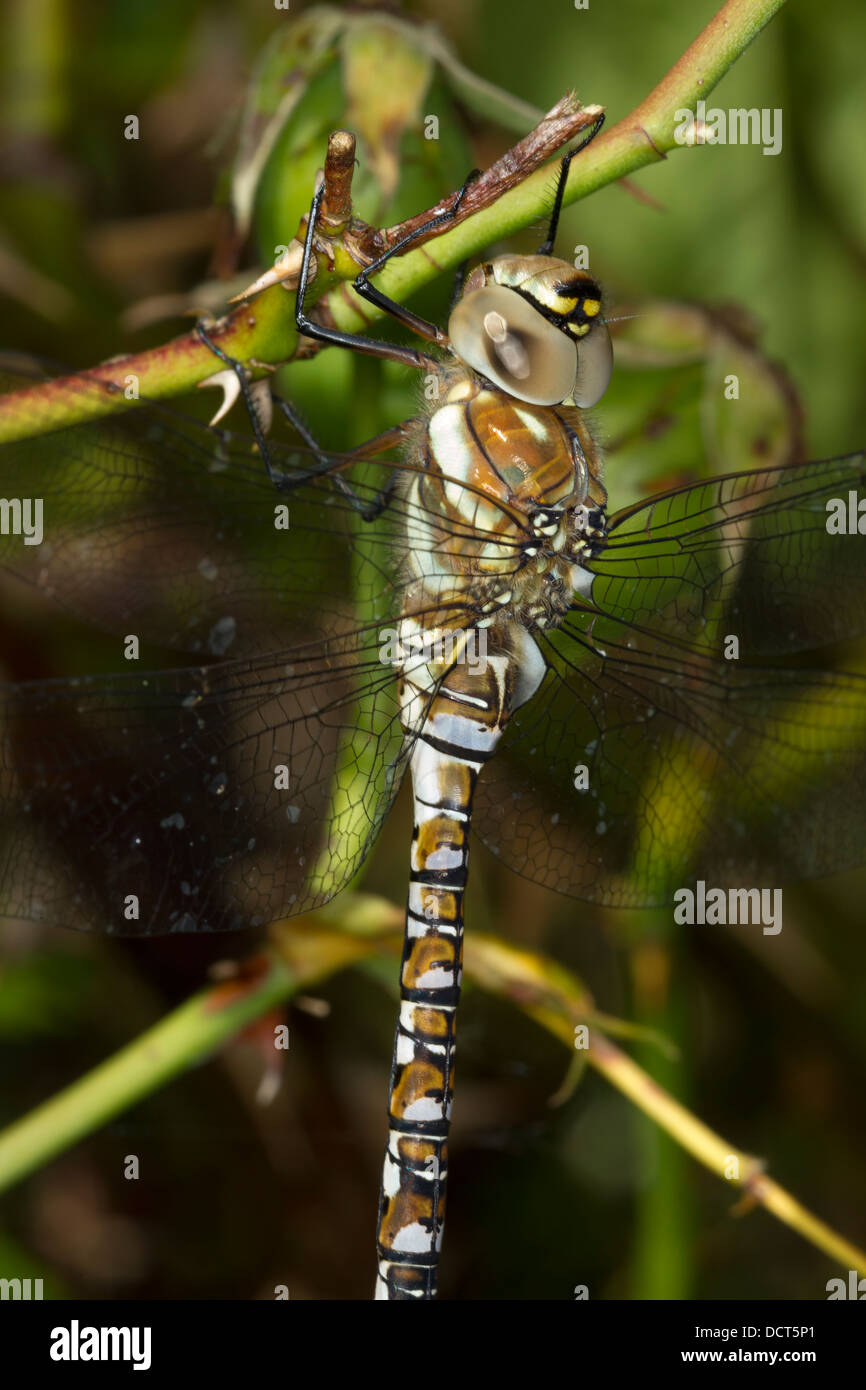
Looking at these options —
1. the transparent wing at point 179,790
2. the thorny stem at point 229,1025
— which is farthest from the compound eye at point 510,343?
the thorny stem at point 229,1025

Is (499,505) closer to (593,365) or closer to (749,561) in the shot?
(593,365)

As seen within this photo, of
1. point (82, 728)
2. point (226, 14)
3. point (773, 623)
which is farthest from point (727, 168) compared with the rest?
point (82, 728)

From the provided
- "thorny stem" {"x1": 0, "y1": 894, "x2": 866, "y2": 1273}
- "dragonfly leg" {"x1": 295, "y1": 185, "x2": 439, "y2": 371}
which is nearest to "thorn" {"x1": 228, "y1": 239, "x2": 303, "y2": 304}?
"dragonfly leg" {"x1": 295, "y1": 185, "x2": 439, "y2": 371}

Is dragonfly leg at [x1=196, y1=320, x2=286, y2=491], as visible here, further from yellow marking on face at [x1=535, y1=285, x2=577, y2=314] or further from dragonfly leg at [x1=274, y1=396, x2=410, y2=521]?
yellow marking on face at [x1=535, y1=285, x2=577, y2=314]

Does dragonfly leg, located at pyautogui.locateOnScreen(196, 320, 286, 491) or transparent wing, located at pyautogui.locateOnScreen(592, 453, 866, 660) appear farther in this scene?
transparent wing, located at pyautogui.locateOnScreen(592, 453, 866, 660)

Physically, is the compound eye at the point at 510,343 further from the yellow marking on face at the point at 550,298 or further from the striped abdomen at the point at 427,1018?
the striped abdomen at the point at 427,1018

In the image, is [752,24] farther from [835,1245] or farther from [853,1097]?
[853,1097]
